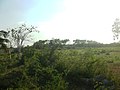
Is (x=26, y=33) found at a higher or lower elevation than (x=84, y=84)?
higher

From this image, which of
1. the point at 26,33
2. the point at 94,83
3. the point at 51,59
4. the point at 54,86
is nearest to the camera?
the point at 54,86

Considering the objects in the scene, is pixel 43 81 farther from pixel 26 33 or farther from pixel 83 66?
pixel 26 33

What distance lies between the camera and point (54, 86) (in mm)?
12125

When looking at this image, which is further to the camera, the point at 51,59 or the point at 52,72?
the point at 51,59

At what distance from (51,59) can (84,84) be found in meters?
4.81

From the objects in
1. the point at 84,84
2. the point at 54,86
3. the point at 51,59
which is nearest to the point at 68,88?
the point at 84,84

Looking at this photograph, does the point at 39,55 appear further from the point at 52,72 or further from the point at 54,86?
the point at 54,86

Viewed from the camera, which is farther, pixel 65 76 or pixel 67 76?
pixel 67 76

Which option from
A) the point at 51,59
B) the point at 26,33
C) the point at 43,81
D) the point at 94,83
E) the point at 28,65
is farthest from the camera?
the point at 26,33

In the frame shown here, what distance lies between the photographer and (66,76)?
15.3 m

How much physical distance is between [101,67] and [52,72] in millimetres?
2796

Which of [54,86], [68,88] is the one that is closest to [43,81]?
[68,88]

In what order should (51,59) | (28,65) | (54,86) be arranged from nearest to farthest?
(54,86) < (28,65) < (51,59)

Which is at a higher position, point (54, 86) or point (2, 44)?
point (2, 44)
